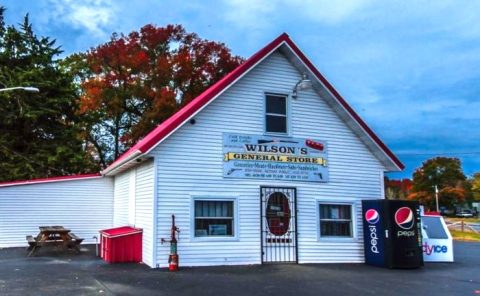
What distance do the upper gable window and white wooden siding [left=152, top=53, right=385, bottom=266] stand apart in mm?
224

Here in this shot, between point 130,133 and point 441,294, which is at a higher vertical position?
point 130,133

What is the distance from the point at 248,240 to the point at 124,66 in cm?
2314

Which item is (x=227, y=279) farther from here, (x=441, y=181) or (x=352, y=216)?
(x=441, y=181)

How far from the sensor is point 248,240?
12.9 m

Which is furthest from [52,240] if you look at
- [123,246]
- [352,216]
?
[352,216]

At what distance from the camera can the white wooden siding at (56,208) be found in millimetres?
17469

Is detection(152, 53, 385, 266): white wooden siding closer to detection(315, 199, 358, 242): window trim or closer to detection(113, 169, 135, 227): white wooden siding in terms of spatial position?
detection(315, 199, 358, 242): window trim

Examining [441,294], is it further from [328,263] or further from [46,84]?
[46,84]

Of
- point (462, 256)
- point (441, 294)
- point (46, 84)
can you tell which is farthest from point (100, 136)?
point (441, 294)

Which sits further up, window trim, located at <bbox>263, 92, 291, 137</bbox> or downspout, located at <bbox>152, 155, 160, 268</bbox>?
window trim, located at <bbox>263, 92, 291, 137</bbox>

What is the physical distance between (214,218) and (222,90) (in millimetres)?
3697

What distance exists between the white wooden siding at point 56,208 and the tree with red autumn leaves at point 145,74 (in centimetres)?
1212

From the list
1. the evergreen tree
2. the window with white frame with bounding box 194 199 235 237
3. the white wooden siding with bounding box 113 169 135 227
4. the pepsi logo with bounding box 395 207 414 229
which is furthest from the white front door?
the evergreen tree

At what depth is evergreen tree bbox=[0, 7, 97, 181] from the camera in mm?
26938
